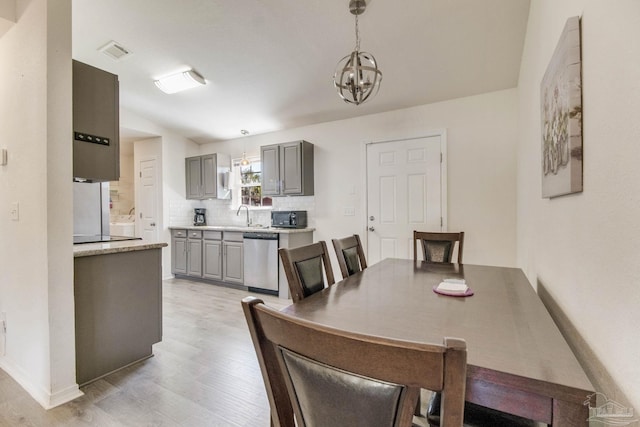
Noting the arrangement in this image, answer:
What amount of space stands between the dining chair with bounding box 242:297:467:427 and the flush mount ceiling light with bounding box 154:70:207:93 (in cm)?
354

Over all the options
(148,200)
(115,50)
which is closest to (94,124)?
(115,50)

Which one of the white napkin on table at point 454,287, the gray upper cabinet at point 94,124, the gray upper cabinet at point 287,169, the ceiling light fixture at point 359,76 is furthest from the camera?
the gray upper cabinet at point 287,169

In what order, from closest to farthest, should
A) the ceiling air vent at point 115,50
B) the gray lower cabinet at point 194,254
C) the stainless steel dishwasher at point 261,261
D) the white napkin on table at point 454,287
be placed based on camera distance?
1. the white napkin on table at point 454,287
2. the ceiling air vent at point 115,50
3. the stainless steel dishwasher at point 261,261
4. the gray lower cabinet at point 194,254

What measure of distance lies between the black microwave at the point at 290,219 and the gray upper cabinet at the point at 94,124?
7.96 ft

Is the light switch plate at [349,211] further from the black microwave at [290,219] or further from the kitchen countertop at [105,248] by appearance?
the kitchen countertop at [105,248]

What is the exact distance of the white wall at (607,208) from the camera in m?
0.68

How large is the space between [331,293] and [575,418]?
36.5 inches

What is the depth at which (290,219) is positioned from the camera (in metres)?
4.36

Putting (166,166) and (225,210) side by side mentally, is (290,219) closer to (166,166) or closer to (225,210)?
(225,210)

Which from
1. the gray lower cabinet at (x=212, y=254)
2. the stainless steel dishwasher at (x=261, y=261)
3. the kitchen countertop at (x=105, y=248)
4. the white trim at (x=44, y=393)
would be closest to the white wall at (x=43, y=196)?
the white trim at (x=44, y=393)

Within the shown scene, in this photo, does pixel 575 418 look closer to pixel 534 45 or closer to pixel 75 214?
pixel 534 45

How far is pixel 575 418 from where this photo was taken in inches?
24.5

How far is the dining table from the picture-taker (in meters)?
0.65

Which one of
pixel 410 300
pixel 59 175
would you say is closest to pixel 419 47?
pixel 410 300
